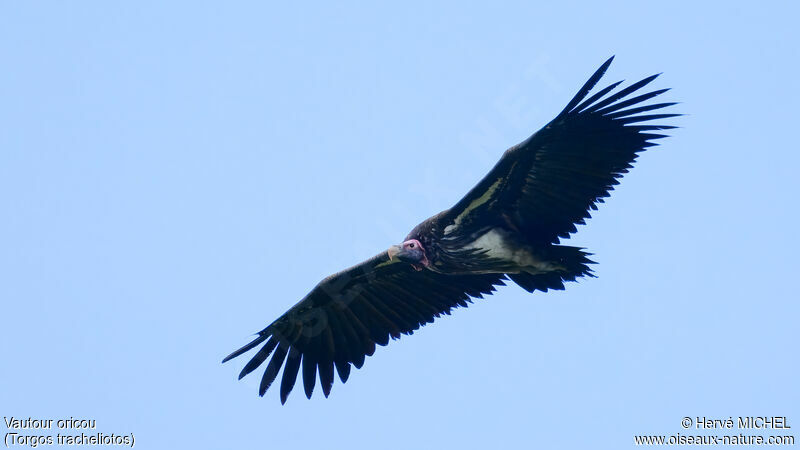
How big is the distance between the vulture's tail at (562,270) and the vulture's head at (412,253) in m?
1.42

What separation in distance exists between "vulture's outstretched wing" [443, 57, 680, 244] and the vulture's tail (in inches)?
8.6

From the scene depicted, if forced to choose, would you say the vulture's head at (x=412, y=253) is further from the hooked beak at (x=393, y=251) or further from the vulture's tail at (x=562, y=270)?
the vulture's tail at (x=562, y=270)

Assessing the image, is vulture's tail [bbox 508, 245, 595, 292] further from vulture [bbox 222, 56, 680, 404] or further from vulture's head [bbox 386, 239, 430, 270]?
vulture's head [bbox 386, 239, 430, 270]

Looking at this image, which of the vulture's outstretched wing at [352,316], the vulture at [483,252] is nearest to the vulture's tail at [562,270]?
the vulture at [483,252]

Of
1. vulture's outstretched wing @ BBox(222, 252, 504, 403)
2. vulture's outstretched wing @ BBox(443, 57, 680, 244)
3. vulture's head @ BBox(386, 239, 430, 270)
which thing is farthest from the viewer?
vulture's outstretched wing @ BBox(222, 252, 504, 403)

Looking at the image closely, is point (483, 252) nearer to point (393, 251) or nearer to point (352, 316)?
point (393, 251)

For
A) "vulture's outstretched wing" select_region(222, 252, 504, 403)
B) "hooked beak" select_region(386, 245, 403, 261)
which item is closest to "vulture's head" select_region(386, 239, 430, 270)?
"hooked beak" select_region(386, 245, 403, 261)

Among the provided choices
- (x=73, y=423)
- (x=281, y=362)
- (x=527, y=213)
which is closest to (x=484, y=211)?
(x=527, y=213)

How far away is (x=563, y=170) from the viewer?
15938 mm

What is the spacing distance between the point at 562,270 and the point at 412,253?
2045 millimetres

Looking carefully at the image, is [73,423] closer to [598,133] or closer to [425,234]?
[425,234]

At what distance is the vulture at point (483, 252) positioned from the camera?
15.6 m

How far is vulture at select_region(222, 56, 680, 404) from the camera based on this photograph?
15.6 meters

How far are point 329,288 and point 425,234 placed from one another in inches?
81.1
